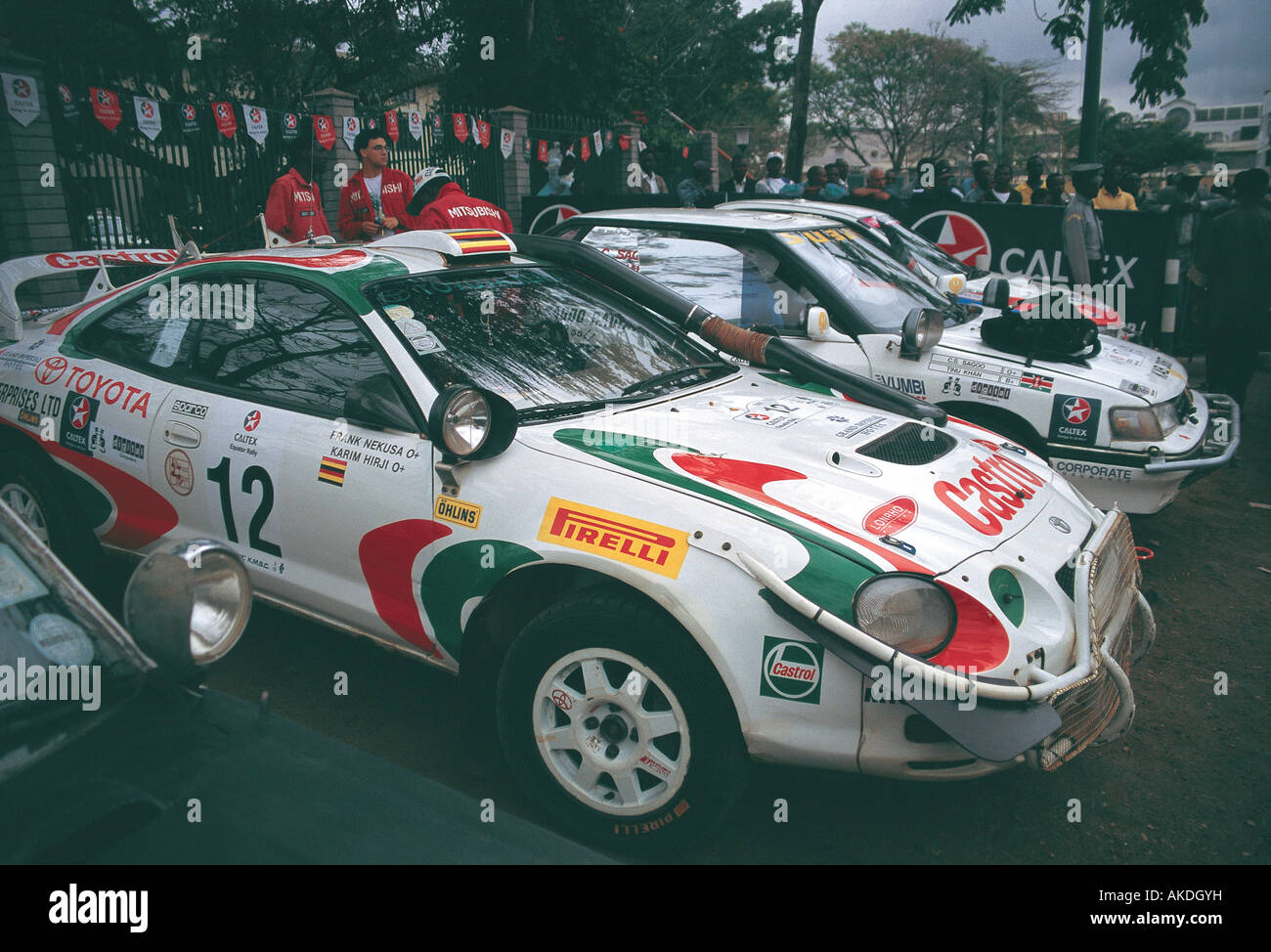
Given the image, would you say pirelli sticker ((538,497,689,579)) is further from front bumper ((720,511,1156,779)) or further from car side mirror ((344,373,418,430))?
car side mirror ((344,373,418,430))

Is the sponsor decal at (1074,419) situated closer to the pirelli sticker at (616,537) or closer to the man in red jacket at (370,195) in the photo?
the pirelli sticker at (616,537)

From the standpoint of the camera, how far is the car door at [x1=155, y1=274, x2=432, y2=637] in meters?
3.04

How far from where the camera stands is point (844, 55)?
50.5 metres

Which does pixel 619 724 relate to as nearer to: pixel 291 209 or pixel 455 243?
pixel 455 243

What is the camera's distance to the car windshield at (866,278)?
5.37m

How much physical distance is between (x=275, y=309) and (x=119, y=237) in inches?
286

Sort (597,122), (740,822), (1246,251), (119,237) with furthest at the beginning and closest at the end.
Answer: (597,122) < (119,237) < (1246,251) < (740,822)

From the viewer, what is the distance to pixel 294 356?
11.1 feet

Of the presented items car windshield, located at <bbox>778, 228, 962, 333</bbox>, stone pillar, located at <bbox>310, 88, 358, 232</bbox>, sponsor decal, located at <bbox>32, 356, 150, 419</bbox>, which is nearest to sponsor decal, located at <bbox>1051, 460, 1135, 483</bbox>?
car windshield, located at <bbox>778, 228, 962, 333</bbox>

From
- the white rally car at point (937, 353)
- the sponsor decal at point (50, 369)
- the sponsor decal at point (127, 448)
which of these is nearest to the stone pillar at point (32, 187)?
the sponsor decal at point (50, 369)

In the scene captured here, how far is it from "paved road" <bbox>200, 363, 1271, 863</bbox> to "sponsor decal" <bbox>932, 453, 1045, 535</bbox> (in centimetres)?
88
